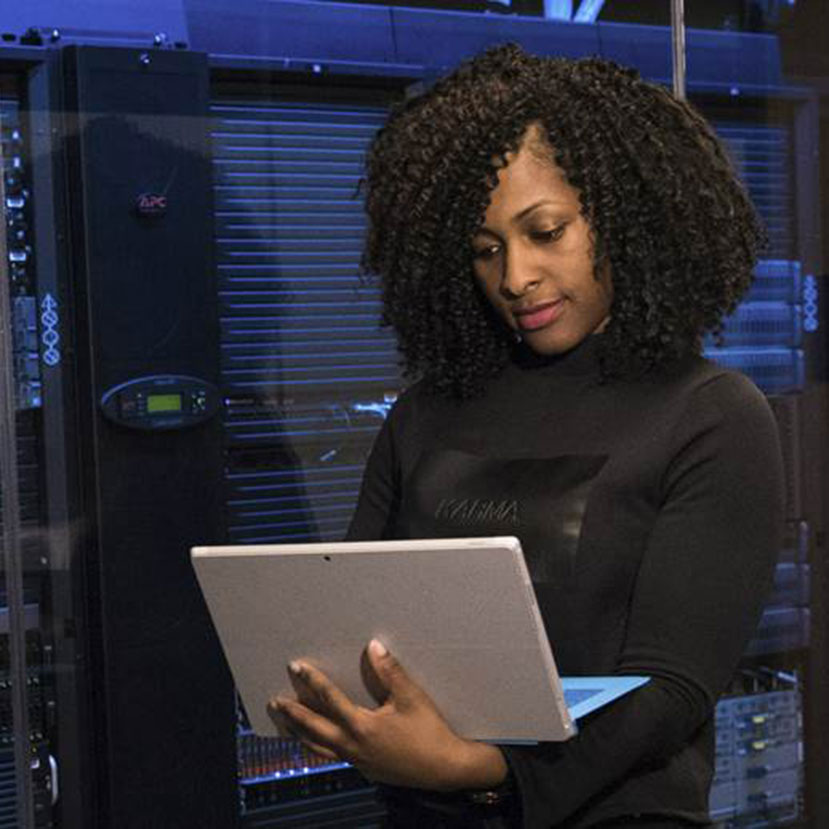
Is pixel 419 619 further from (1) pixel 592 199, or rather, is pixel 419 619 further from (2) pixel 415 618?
(1) pixel 592 199

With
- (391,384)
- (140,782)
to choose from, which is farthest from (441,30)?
(140,782)

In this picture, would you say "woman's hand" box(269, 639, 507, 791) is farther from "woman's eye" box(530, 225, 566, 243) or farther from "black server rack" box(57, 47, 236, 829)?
"black server rack" box(57, 47, 236, 829)

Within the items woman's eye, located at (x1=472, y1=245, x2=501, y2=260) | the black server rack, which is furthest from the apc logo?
woman's eye, located at (x1=472, y1=245, x2=501, y2=260)

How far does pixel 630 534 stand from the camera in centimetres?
136

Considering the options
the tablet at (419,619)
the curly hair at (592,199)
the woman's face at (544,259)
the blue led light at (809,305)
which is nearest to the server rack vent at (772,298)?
the blue led light at (809,305)

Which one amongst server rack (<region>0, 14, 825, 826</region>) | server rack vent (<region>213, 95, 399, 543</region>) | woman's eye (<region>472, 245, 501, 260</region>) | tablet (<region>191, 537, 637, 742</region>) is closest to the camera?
tablet (<region>191, 537, 637, 742</region>)

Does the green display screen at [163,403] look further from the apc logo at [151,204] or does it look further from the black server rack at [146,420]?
the apc logo at [151,204]

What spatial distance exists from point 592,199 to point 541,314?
13 centimetres

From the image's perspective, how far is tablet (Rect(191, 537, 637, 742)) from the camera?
1.19 m

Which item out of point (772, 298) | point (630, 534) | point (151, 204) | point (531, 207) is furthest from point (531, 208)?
point (772, 298)

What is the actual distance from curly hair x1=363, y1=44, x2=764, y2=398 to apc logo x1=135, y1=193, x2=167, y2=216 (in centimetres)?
86

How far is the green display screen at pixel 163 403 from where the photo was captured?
7.95 feet

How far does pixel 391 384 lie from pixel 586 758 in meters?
1.45

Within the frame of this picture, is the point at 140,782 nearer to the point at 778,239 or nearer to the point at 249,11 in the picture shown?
the point at 249,11
